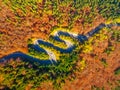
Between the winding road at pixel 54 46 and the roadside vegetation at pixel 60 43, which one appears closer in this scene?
the roadside vegetation at pixel 60 43

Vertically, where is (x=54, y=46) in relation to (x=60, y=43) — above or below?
below

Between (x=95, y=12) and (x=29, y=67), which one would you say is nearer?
(x=29, y=67)

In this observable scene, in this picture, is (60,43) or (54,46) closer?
(54,46)

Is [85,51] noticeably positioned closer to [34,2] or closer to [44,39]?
[44,39]

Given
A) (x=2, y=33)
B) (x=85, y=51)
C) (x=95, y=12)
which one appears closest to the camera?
(x=2, y=33)

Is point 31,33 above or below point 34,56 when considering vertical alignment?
above

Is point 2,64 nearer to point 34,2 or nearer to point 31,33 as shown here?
point 31,33

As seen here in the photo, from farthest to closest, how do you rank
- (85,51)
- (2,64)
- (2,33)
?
1. (85,51)
2. (2,33)
3. (2,64)

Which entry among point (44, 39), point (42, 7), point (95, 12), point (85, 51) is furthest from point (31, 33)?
point (95, 12)

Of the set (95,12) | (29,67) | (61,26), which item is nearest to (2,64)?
(29,67)

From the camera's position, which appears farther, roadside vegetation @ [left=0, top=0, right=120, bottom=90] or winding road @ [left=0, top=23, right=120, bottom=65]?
winding road @ [left=0, top=23, right=120, bottom=65]

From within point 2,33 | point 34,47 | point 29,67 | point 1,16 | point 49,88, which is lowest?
point 49,88
